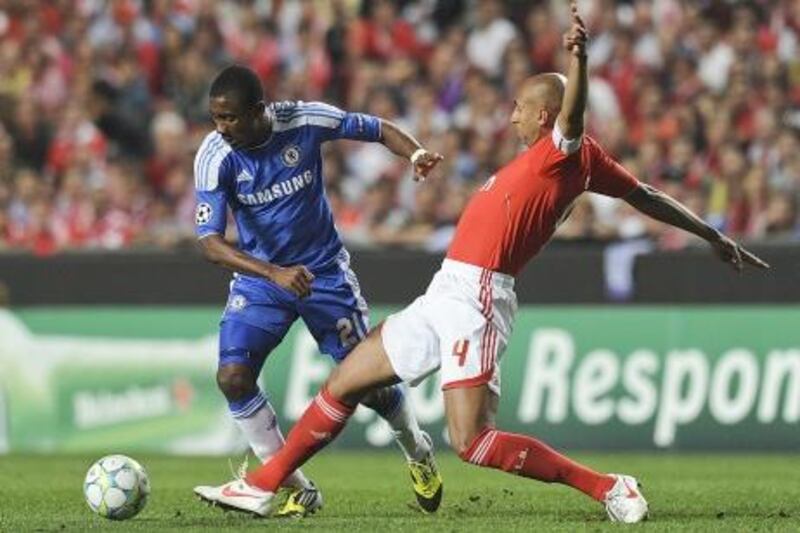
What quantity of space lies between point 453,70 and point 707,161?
2.93 metres

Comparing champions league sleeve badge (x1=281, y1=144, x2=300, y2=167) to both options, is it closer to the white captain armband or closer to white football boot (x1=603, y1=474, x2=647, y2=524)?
the white captain armband

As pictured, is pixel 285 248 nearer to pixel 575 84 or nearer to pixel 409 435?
pixel 409 435

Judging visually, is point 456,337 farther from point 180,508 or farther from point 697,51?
point 697,51

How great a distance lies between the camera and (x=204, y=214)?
9898 millimetres

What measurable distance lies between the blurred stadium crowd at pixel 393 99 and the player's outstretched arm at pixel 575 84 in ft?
24.5

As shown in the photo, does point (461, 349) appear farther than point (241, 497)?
No

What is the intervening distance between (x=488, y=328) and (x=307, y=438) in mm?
1077

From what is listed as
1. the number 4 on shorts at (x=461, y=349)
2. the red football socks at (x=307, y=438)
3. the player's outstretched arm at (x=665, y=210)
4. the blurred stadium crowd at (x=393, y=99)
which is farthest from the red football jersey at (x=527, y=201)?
the blurred stadium crowd at (x=393, y=99)

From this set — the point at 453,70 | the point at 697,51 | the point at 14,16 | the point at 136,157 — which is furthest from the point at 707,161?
the point at 14,16

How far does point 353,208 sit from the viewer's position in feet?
58.7

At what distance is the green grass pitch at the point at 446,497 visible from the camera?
→ 9.38 m

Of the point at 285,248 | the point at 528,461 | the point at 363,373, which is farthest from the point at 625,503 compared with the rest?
the point at 285,248

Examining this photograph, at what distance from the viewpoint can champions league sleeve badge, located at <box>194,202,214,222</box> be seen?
9.88 metres

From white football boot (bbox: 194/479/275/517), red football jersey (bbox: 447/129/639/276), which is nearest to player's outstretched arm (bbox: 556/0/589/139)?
red football jersey (bbox: 447/129/639/276)
